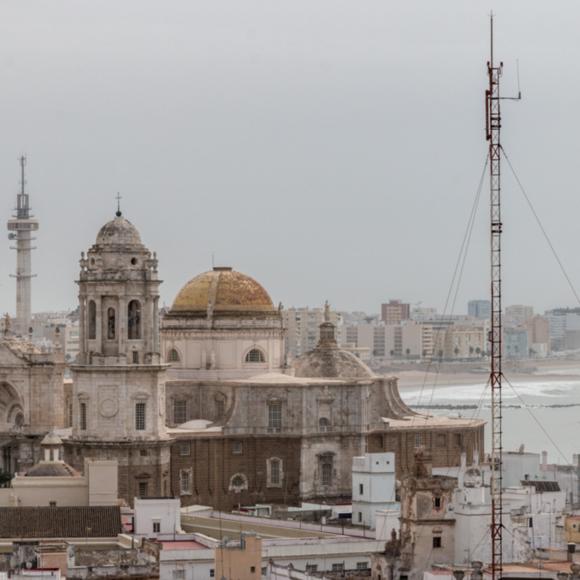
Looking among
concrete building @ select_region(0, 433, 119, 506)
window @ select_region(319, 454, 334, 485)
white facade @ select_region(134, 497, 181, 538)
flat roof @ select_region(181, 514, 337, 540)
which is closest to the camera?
white facade @ select_region(134, 497, 181, 538)

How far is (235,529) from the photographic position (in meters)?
69.8

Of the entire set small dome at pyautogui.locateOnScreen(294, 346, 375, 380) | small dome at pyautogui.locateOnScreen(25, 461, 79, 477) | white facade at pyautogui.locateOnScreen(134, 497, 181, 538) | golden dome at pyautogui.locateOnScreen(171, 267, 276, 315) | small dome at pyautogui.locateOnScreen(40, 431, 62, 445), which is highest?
golden dome at pyautogui.locateOnScreen(171, 267, 276, 315)

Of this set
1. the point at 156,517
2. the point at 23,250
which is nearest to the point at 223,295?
the point at 156,517

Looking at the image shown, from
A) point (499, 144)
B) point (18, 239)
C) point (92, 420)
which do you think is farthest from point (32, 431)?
point (18, 239)

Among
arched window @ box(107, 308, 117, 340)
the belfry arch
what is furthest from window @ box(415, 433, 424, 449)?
the belfry arch

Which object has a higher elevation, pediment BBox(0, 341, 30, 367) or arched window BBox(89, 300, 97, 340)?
arched window BBox(89, 300, 97, 340)

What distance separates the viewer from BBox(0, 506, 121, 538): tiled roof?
66688mm

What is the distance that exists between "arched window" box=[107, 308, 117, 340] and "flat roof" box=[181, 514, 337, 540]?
30.4 ft

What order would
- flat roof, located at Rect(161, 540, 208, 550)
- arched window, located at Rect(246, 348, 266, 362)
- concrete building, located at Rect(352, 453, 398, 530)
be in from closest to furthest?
flat roof, located at Rect(161, 540, 208, 550) < concrete building, located at Rect(352, 453, 398, 530) < arched window, located at Rect(246, 348, 266, 362)

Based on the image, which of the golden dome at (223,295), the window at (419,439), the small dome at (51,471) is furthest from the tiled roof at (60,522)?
the window at (419,439)

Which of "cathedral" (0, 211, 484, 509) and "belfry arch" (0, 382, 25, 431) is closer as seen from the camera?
"cathedral" (0, 211, 484, 509)

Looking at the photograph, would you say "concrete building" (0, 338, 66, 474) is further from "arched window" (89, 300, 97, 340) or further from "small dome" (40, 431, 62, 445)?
"arched window" (89, 300, 97, 340)

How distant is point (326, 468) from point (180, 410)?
5106mm

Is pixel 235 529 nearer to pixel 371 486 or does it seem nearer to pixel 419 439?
pixel 371 486
